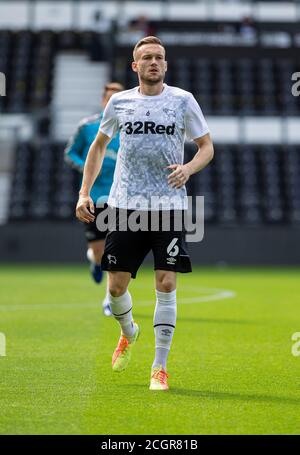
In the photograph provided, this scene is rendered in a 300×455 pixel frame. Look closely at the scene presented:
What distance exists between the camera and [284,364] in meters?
7.65

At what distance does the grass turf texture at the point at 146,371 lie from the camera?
5.23m

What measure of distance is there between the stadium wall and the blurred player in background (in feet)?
40.0

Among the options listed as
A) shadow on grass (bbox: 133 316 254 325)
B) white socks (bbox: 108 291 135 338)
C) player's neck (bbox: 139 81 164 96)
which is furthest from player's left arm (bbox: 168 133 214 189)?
shadow on grass (bbox: 133 316 254 325)

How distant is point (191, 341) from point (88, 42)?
23877 mm

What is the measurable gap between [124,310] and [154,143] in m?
1.21

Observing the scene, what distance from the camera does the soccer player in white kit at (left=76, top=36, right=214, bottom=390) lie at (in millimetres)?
6699

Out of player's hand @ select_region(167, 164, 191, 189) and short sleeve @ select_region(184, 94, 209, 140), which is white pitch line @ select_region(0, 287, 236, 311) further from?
player's hand @ select_region(167, 164, 191, 189)

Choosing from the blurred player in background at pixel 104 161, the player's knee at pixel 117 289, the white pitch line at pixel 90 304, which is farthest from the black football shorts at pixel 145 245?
the white pitch line at pixel 90 304

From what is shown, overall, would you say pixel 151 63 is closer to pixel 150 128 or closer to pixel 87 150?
pixel 150 128

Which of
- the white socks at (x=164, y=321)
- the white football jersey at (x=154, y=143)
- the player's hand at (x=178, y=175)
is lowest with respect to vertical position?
the white socks at (x=164, y=321)

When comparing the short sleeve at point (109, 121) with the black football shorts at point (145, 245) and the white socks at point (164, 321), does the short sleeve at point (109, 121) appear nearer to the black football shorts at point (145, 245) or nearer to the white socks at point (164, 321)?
the black football shorts at point (145, 245)

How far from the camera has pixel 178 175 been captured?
6477mm

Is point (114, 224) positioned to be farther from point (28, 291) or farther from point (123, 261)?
point (28, 291)

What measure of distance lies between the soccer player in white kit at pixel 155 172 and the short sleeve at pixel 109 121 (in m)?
0.04
